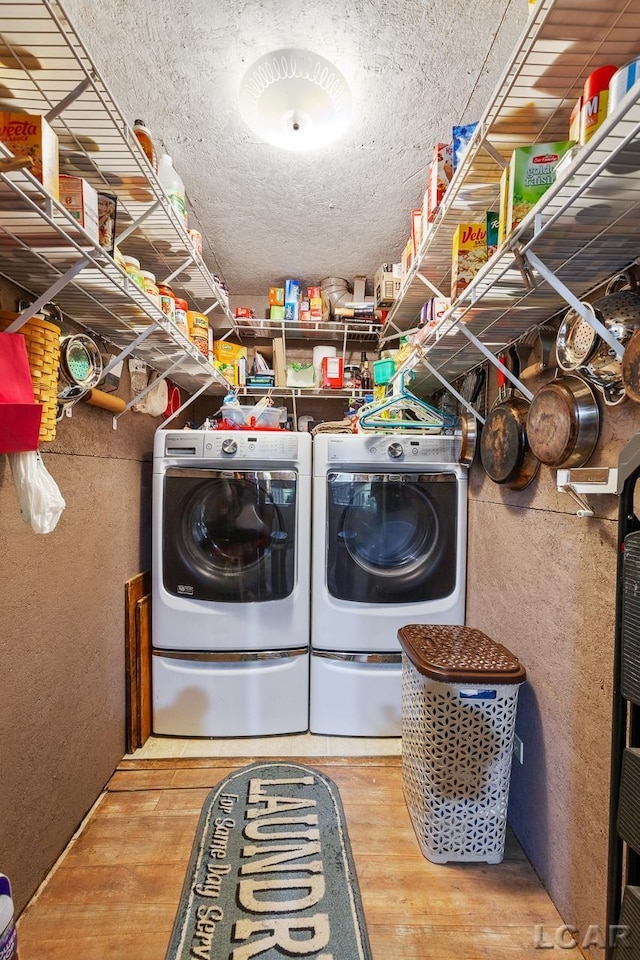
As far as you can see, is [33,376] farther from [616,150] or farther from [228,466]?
[616,150]

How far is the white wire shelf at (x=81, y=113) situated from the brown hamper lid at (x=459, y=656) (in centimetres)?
155

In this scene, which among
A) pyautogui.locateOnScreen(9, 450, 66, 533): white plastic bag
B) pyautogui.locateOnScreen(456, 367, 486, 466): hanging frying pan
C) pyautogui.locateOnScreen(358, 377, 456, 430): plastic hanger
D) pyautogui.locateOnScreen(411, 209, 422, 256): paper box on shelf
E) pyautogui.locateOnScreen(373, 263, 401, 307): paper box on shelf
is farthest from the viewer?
pyautogui.locateOnScreen(373, 263, 401, 307): paper box on shelf

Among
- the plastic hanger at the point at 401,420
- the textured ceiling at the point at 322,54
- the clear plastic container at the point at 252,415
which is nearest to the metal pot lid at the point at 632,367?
the textured ceiling at the point at 322,54

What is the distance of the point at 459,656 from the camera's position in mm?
1449

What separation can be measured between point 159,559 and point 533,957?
67.8 inches

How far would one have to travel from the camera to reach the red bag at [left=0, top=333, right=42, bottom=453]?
3.15 feet

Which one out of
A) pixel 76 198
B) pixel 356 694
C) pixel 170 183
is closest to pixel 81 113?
pixel 76 198

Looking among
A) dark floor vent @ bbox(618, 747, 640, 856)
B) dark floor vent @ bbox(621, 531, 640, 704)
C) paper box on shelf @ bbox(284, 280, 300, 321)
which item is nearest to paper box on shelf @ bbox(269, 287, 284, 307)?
paper box on shelf @ bbox(284, 280, 300, 321)

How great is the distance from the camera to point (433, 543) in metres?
2.06

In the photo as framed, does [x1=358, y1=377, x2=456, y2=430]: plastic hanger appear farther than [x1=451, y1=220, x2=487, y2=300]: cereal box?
Yes

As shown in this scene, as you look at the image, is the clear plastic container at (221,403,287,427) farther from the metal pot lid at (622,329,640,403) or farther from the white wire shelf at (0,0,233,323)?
the metal pot lid at (622,329,640,403)

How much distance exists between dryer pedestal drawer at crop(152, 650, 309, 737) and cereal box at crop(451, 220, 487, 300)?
1610mm

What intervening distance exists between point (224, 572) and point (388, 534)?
2.43 feet

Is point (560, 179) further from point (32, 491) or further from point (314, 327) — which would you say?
point (314, 327)
